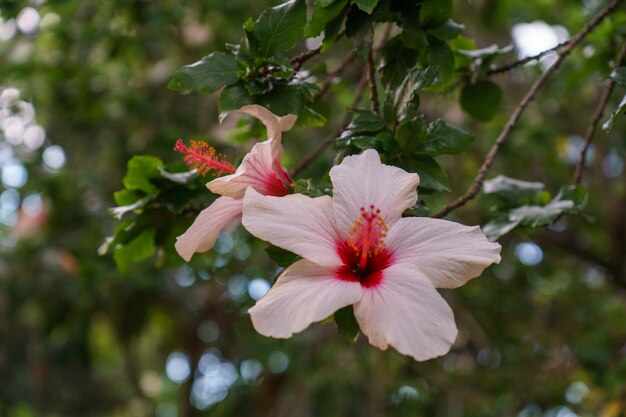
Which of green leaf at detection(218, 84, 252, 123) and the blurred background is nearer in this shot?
green leaf at detection(218, 84, 252, 123)

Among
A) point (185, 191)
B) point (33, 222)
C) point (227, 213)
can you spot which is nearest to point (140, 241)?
point (185, 191)

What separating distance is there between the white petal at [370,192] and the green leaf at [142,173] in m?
0.51

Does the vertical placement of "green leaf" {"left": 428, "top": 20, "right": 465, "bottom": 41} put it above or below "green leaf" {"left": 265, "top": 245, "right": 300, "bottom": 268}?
above

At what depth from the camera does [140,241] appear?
1.52m

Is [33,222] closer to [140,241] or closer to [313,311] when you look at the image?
Result: [140,241]

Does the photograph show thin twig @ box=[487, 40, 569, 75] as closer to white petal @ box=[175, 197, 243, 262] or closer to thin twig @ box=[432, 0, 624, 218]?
thin twig @ box=[432, 0, 624, 218]

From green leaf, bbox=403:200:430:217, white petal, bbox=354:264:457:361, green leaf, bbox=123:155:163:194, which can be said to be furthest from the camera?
green leaf, bbox=123:155:163:194

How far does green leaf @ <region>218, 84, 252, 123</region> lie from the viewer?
124cm

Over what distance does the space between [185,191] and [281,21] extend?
0.41m

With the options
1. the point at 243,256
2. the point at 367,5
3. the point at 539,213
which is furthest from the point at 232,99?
the point at 243,256

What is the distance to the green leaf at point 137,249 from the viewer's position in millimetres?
1513

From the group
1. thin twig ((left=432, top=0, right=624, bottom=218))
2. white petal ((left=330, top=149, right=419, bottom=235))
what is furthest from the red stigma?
thin twig ((left=432, top=0, right=624, bottom=218))

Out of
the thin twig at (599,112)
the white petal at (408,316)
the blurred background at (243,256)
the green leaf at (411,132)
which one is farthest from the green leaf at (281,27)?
the blurred background at (243,256)

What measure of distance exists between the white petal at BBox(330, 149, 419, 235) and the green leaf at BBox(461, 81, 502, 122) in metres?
0.67
